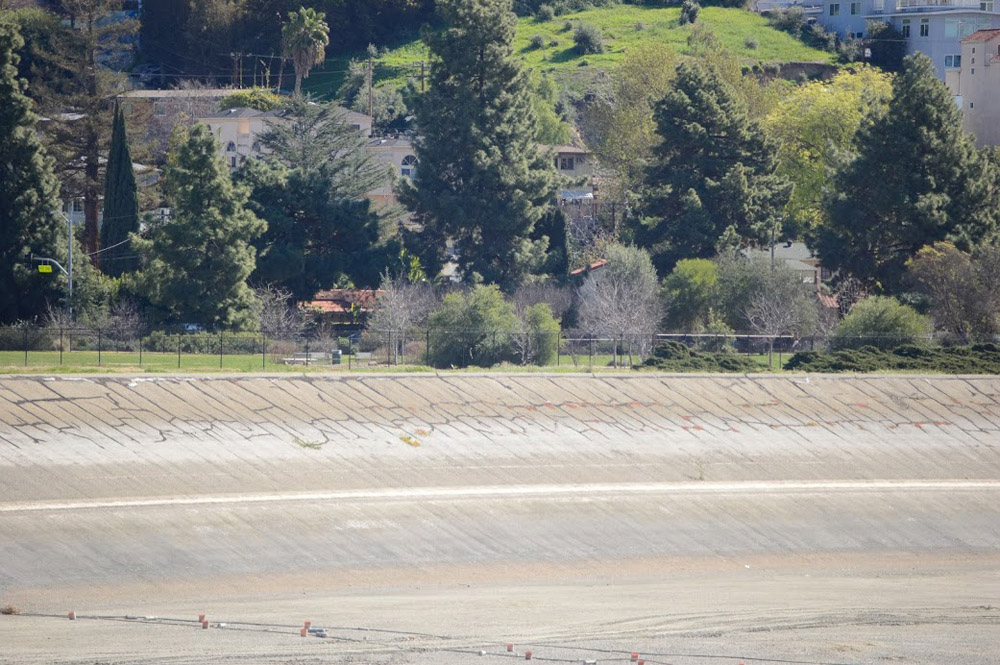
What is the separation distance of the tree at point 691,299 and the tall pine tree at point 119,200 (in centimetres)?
2466

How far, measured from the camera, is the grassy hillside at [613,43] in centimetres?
12381

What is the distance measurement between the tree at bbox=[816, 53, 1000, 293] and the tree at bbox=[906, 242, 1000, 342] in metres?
2.92

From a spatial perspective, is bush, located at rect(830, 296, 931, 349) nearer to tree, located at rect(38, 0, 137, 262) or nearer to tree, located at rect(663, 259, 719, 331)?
tree, located at rect(663, 259, 719, 331)

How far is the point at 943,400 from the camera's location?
4366 centimetres

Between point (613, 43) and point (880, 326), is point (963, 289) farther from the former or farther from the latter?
point (613, 43)

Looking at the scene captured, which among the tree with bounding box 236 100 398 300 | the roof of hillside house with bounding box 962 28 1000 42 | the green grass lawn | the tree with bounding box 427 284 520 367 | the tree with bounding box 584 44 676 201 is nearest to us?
the green grass lawn

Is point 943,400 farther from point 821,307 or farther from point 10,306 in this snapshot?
point 10,306

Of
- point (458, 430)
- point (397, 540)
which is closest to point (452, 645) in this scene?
point (397, 540)

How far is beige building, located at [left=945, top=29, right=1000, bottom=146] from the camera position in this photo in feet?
286

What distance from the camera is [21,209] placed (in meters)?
59.6

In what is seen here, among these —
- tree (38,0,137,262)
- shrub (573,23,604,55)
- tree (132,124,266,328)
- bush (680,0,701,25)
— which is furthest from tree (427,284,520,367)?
bush (680,0,701,25)

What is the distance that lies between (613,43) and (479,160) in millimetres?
65693

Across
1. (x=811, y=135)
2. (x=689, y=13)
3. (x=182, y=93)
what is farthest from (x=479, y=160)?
(x=689, y=13)

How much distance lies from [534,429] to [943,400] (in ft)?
45.1
